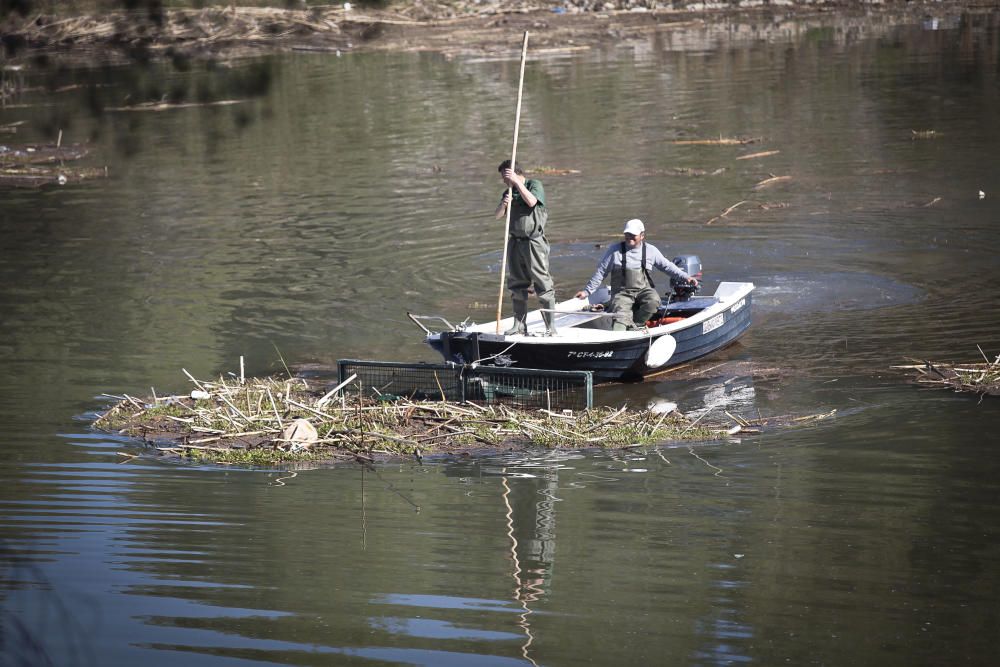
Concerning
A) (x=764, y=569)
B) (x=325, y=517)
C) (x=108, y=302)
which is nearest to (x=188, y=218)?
(x=108, y=302)

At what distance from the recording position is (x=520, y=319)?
11984mm

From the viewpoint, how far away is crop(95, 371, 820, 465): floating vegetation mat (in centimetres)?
972

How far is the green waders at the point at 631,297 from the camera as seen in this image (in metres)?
12.2

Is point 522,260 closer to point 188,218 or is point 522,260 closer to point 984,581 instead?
point 984,581

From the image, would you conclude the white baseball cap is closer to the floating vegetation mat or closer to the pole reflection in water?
the floating vegetation mat

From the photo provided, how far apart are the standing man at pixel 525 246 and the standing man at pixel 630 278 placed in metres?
0.75

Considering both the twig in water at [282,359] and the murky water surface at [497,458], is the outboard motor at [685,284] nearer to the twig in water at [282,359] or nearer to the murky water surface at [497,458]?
the murky water surface at [497,458]

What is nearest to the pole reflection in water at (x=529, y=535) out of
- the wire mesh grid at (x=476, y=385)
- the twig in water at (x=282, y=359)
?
the wire mesh grid at (x=476, y=385)

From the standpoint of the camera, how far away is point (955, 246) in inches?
666

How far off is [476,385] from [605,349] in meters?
1.31

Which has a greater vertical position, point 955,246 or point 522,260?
point 522,260

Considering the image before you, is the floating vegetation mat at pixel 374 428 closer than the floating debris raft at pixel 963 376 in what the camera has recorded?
Yes

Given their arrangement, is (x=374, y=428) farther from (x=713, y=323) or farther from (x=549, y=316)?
(x=713, y=323)

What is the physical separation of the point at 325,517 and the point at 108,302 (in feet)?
28.7
